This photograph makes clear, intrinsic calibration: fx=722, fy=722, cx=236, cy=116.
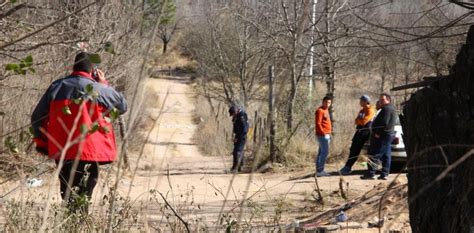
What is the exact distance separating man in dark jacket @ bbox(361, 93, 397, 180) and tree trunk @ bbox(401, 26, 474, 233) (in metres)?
9.03

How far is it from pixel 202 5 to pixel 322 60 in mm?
8349

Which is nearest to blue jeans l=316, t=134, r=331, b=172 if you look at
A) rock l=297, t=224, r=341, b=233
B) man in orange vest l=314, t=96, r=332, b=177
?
man in orange vest l=314, t=96, r=332, b=177

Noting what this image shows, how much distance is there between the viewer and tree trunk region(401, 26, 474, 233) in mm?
3354

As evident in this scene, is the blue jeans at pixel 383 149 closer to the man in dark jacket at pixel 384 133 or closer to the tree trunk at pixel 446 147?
the man in dark jacket at pixel 384 133

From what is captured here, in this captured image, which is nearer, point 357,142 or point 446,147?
point 446,147

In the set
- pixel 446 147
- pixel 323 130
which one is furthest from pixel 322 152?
pixel 446 147

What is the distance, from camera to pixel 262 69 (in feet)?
92.6

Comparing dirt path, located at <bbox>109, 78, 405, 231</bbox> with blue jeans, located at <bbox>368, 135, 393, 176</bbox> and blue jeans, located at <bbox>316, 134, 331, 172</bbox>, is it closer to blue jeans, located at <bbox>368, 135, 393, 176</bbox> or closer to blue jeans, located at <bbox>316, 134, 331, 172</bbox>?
blue jeans, located at <bbox>368, 135, 393, 176</bbox>

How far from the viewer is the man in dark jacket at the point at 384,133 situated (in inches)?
502

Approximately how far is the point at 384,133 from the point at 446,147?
9487mm

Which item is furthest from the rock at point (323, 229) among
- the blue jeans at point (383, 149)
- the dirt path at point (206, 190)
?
the blue jeans at point (383, 149)

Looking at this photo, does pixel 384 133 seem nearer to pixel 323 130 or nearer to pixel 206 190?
pixel 323 130

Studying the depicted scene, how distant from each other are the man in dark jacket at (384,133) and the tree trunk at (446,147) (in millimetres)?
9029

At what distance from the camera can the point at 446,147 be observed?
356 centimetres
